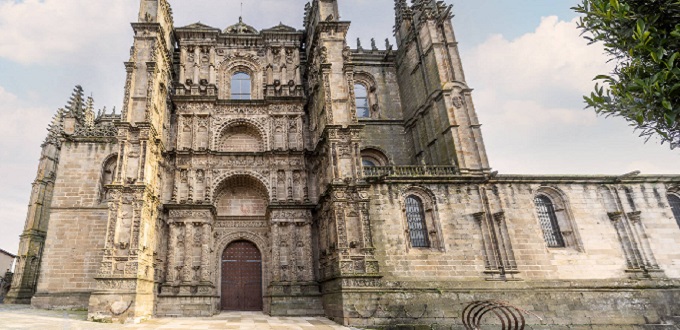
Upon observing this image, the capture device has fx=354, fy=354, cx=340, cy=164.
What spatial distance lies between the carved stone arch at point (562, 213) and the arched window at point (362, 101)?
11.3 meters

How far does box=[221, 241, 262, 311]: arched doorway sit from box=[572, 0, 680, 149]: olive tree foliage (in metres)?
17.5

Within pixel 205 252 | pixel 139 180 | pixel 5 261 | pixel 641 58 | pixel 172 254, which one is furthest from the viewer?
pixel 5 261

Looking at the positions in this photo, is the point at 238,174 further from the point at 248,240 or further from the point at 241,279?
the point at 241,279

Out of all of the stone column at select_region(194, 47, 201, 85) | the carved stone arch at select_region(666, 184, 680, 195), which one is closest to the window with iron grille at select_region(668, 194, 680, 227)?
the carved stone arch at select_region(666, 184, 680, 195)

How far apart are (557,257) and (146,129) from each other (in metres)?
20.5

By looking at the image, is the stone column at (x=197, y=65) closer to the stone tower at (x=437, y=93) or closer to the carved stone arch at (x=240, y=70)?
the carved stone arch at (x=240, y=70)

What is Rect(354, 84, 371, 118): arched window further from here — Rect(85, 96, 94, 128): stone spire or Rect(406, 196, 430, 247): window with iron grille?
Rect(85, 96, 94, 128): stone spire

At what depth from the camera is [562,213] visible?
18062mm

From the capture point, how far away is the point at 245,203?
68.6 feet

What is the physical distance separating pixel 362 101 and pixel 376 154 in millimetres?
4105

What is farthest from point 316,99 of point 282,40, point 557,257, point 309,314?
point 557,257

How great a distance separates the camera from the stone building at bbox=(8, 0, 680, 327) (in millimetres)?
15664

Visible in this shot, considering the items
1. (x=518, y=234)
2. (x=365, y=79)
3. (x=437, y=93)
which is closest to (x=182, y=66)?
(x=365, y=79)

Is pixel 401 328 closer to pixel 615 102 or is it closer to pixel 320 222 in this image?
pixel 320 222
